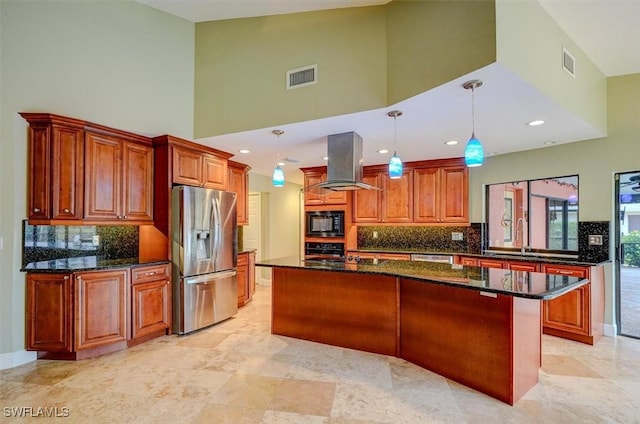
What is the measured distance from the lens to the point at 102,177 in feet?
11.8

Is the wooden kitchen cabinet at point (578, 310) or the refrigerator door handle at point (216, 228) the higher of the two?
the refrigerator door handle at point (216, 228)

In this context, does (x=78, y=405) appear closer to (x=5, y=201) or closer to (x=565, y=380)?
(x=5, y=201)

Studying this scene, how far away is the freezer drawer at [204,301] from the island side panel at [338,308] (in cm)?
86

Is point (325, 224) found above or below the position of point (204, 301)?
above

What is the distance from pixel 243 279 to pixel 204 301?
1.18 metres

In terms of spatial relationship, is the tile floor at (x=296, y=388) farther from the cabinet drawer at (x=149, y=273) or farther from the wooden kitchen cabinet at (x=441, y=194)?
the wooden kitchen cabinet at (x=441, y=194)

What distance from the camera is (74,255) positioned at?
3744mm

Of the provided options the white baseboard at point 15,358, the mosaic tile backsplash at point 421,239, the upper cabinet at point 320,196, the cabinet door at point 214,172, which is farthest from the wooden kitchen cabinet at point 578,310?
the white baseboard at point 15,358

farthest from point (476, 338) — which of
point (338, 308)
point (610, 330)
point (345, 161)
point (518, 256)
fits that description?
point (610, 330)

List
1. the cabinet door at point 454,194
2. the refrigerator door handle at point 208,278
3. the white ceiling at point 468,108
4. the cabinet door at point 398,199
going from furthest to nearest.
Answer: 1. the cabinet door at point 398,199
2. the cabinet door at point 454,194
3. the refrigerator door handle at point 208,278
4. the white ceiling at point 468,108

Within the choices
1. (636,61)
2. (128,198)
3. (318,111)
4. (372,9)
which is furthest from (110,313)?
(636,61)

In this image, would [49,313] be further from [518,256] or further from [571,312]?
[571,312]

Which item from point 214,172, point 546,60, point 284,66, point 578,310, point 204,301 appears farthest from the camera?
point 214,172

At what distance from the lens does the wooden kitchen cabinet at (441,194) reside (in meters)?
5.13
